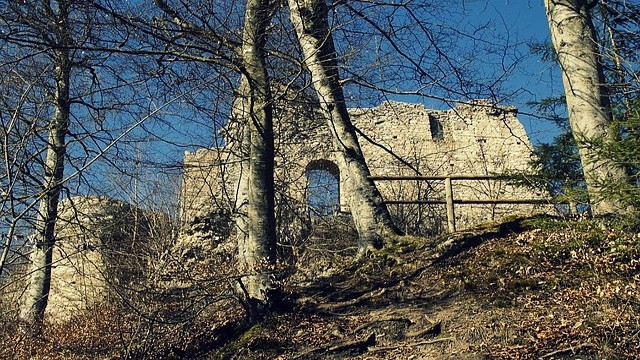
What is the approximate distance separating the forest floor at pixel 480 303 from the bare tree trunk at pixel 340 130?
0.40 meters

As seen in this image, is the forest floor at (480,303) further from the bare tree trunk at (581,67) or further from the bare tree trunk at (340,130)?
the bare tree trunk at (581,67)

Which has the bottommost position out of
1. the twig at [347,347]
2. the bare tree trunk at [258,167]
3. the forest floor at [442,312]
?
the twig at [347,347]

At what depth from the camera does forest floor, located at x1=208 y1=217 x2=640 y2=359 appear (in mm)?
4500

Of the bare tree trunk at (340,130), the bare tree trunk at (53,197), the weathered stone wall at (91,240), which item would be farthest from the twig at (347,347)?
the bare tree trunk at (53,197)

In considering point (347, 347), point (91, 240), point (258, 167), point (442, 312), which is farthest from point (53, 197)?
point (442, 312)

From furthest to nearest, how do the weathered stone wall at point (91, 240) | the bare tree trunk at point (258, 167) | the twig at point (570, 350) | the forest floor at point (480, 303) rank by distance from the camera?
the weathered stone wall at point (91, 240), the bare tree trunk at point (258, 167), the forest floor at point (480, 303), the twig at point (570, 350)

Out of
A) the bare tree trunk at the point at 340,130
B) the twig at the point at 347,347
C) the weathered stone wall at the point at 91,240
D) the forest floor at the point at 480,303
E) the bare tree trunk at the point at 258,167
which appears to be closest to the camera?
the forest floor at the point at 480,303

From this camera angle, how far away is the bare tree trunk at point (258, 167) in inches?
240

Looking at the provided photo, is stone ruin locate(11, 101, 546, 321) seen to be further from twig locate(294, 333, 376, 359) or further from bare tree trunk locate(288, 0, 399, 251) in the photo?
twig locate(294, 333, 376, 359)

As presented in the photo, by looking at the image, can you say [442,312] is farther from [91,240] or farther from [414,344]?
[91,240]

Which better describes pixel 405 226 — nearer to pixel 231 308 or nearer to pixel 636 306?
pixel 231 308

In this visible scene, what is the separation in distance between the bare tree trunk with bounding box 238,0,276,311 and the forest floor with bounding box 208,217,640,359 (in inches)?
15.8

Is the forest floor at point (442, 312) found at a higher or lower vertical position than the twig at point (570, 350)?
higher

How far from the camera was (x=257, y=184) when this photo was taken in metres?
6.58
